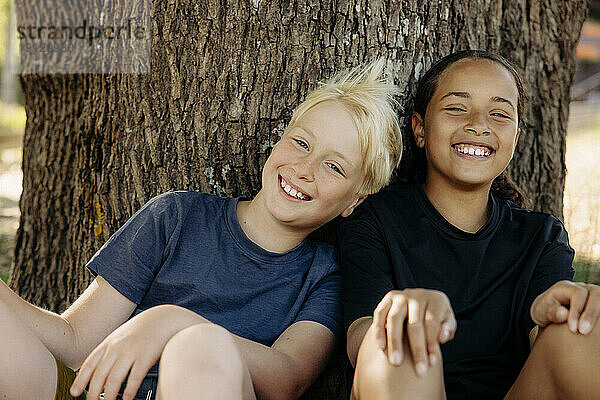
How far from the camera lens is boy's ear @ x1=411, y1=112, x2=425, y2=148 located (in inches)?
106

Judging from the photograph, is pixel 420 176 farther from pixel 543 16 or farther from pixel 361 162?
pixel 543 16

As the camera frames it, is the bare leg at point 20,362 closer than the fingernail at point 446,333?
No

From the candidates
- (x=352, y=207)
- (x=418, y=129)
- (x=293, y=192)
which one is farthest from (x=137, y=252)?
(x=418, y=129)

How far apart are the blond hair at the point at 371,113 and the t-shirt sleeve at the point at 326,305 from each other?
34 cm

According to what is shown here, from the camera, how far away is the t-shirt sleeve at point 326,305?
230 centimetres

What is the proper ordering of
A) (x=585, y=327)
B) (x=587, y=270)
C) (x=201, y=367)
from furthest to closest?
1. (x=587, y=270)
2. (x=585, y=327)
3. (x=201, y=367)

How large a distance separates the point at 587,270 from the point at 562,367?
2.48 metres

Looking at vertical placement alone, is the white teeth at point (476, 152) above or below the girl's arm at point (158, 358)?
above

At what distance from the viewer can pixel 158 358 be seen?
1835 millimetres

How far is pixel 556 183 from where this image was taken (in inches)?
129

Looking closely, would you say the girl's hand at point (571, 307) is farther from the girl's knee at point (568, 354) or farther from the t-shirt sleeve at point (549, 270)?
the t-shirt sleeve at point (549, 270)

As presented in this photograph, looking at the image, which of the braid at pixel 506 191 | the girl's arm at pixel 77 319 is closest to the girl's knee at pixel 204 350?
the girl's arm at pixel 77 319

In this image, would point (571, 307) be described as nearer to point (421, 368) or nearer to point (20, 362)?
point (421, 368)

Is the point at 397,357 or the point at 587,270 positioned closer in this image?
the point at 397,357
